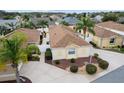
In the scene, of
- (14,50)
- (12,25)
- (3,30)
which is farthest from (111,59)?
(3,30)

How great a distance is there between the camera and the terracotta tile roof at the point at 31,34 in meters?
6.81

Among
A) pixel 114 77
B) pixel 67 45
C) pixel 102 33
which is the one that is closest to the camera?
pixel 114 77

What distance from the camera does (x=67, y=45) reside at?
9641 mm

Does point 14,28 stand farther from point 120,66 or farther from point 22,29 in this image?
point 120,66

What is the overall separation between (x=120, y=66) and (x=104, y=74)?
961 millimetres

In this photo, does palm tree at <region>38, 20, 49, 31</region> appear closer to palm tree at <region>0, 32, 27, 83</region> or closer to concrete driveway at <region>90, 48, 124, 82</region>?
palm tree at <region>0, 32, 27, 83</region>

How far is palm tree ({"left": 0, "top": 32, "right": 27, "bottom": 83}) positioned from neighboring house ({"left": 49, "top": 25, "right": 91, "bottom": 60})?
2.39 m

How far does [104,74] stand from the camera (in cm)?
794

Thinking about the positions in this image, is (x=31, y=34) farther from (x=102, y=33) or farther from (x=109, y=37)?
(x=102, y=33)

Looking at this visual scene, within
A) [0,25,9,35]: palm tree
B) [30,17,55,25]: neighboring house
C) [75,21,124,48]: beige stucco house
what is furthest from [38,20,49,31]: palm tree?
[75,21,124,48]: beige stucco house

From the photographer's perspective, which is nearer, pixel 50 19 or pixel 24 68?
pixel 50 19

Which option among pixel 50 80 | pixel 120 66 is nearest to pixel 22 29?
pixel 50 80

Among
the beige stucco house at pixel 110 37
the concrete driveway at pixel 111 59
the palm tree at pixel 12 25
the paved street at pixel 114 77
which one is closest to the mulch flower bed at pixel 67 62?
the concrete driveway at pixel 111 59

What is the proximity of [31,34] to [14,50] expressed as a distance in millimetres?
948
